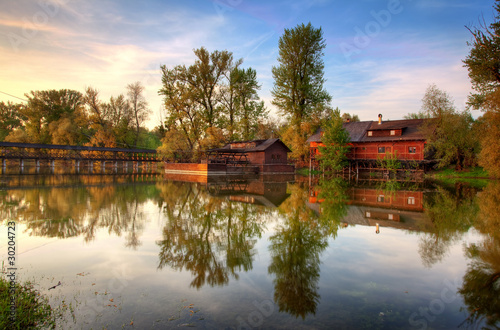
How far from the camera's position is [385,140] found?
37.7 meters

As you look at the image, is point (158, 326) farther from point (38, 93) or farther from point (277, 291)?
point (38, 93)

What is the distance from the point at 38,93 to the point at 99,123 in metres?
17.5

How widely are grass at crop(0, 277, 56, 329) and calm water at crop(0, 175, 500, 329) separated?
191 millimetres

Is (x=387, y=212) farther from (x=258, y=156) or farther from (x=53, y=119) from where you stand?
(x=53, y=119)

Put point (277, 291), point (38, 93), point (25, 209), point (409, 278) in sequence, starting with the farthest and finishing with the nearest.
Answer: point (38, 93), point (25, 209), point (409, 278), point (277, 291)

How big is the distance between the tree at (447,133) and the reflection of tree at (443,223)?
69.9 feet

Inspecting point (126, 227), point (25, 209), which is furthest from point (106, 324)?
point (25, 209)

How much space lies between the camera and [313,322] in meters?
4.19

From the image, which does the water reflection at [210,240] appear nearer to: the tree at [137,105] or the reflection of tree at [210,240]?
the reflection of tree at [210,240]

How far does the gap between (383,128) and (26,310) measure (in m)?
41.2

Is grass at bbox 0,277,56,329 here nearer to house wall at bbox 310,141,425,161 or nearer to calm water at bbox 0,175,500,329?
calm water at bbox 0,175,500,329

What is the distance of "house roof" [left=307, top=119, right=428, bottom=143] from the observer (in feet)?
121

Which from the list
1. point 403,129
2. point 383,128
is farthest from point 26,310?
point 403,129

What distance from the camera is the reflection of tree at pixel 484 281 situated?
14.5ft
